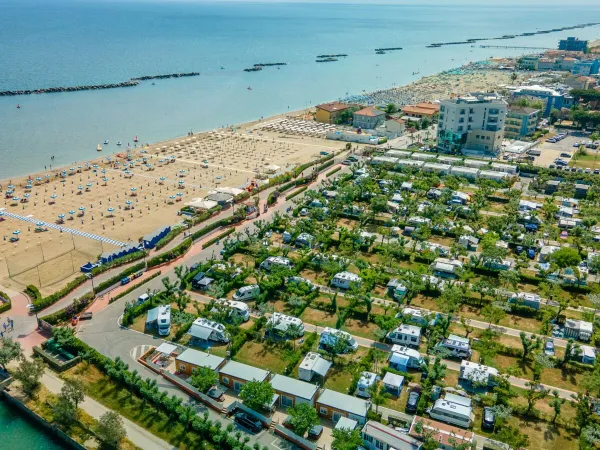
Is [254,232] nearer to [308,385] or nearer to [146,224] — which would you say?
[146,224]

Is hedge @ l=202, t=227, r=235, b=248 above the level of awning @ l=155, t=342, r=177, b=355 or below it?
above

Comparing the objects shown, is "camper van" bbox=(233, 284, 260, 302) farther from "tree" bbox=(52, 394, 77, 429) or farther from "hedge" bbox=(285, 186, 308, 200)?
"hedge" bbox=(285, 186, 308, 200)

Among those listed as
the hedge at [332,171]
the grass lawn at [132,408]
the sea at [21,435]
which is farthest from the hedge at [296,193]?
the sea at [21,435]

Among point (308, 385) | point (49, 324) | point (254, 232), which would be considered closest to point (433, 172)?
point (254, 232)

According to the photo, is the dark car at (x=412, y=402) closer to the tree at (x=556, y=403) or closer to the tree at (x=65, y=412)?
the tree at (x=556, y=403)

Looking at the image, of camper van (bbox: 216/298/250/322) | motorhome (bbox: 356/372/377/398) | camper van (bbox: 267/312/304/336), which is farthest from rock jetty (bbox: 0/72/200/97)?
motorhome (bbox: 356/372/377/398)

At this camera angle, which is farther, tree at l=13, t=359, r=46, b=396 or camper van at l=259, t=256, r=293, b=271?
camper van at l=259, t=256, r=293, b=271

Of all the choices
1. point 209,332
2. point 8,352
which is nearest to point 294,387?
point 209,332
